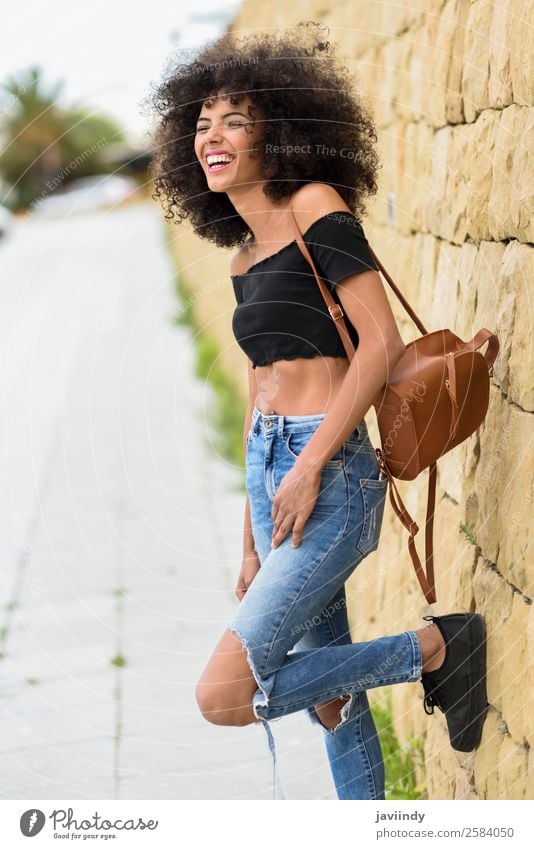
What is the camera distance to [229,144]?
249cm

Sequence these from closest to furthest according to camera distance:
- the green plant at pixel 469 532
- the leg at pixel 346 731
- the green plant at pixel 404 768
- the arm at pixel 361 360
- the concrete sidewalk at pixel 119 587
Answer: the arm at pixel 361 360, the leg at pixel 346 731, the green plant at pixel 469 532, the green plant at pixel 404 768, the concrete sidewalk at pixel 119 587

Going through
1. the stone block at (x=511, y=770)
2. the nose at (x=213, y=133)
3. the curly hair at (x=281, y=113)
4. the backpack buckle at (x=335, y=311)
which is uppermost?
the curly hair at (x=281, y=113)

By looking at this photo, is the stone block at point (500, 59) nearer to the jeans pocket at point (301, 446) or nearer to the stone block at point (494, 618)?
the jeans pocket at point (301, 446)

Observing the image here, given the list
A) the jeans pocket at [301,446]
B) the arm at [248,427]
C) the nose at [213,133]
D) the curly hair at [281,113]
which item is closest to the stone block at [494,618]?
the jeans pocket at [301,446]

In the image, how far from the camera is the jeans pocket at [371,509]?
2.42 metres

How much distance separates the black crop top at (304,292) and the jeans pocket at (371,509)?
28cm

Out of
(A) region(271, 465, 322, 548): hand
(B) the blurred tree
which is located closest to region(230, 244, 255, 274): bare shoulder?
(A) region(271, 465, 322, 548): hand

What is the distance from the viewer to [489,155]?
2633 mm

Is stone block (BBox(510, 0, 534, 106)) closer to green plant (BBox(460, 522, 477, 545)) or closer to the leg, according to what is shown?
green plant (BBox(460, 522, 477, 545))

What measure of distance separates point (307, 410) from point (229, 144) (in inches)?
23.6

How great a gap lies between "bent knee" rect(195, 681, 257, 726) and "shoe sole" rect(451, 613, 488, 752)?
1.72 ft

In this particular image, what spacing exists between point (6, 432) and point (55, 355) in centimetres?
409

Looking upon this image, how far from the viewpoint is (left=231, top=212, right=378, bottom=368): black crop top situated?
229 cm

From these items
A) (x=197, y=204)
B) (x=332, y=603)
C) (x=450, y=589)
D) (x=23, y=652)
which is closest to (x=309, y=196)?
(x=197, y=204)
